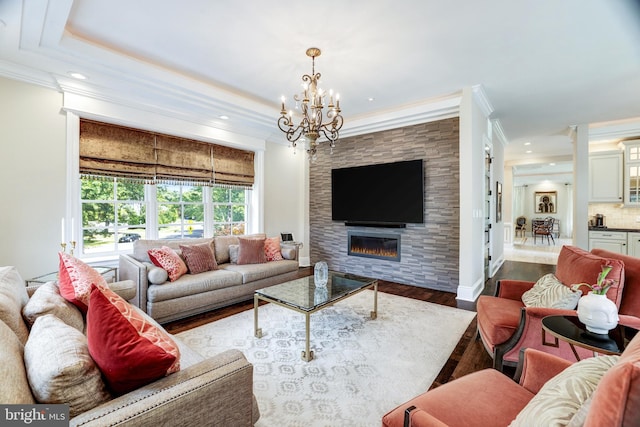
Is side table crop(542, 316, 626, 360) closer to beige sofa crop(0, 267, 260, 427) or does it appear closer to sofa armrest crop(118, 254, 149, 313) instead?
beige sofa crop(0, 267, 260, 427)

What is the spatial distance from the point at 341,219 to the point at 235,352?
4286mm

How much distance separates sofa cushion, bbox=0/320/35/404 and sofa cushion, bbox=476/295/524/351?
2.43 metres

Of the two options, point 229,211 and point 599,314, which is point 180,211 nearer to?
point 229,211

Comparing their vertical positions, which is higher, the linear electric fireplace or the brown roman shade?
the brown roman shade

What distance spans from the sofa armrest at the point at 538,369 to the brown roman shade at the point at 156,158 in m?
4.40

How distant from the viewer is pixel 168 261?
324cm

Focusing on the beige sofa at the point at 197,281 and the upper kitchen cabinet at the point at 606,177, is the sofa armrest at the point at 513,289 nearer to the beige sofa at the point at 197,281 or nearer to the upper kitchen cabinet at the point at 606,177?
the beige sofa at the point at 197,281

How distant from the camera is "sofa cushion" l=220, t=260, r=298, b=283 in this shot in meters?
3.69

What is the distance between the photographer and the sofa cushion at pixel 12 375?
0.77 m

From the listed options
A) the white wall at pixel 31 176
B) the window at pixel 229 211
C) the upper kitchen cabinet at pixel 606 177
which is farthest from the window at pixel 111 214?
the upper kitchen cabinet at pixel 606 177

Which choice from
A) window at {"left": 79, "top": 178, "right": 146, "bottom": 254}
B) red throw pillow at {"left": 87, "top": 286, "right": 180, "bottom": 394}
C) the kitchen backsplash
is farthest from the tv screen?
the kitchen backsplash

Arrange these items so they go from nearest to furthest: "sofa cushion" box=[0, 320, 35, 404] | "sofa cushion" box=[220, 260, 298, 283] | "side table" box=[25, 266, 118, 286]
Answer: "sofa cushion" box=[0, 320, 35, 404] → "side table" box=[25, 266, 118, 286] → "sofa cushion" box=[220, 260, 298, 283]

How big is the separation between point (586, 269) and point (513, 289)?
0.68 meters

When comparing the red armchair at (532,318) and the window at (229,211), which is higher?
the window at (229,211)
